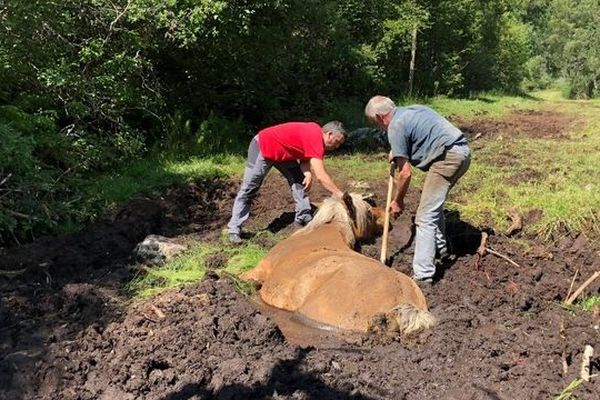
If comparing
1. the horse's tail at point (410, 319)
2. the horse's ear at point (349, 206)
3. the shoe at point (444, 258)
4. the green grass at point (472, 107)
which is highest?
the horse's ear at point (349, 206)

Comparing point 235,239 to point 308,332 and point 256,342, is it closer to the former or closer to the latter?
point 308,332

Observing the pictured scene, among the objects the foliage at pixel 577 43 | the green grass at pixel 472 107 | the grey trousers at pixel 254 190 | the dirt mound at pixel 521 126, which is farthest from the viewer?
the foliage at pixel 577 43

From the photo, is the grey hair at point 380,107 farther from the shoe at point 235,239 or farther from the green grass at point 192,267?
the shoe at point 235,239

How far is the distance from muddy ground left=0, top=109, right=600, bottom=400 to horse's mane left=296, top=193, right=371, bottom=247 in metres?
0.58

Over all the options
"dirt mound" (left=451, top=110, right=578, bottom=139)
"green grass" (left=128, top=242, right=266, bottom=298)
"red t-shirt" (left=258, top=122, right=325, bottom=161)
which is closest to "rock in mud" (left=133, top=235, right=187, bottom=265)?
"green grass" (left=128, top=242, right=266, bottom=298)

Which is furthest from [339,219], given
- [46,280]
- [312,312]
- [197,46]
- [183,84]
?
[183,84]

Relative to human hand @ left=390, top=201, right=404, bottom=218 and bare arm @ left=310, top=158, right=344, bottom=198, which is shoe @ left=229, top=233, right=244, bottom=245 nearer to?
bare arm @ left=310, top=158, right=344, bottom=198

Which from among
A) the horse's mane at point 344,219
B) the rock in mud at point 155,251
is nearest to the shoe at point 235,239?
the rock in mud at point 155,251

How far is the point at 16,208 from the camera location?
719 centimetres

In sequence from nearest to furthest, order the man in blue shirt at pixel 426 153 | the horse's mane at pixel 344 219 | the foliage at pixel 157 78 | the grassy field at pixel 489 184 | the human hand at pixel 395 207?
the man in blue shirt at pixel 426 153, the human hand at pixel 395 207, the grassy field at pixel 489 184, the horse's mane at pixel 344 219, the foliage at pixel 157 78

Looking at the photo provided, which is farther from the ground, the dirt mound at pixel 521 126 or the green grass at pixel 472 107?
the dirt mound at pixel 521 126

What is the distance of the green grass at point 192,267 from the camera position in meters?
6.01

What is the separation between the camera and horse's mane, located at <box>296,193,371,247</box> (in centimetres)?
693

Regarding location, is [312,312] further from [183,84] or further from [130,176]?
[183,84]
